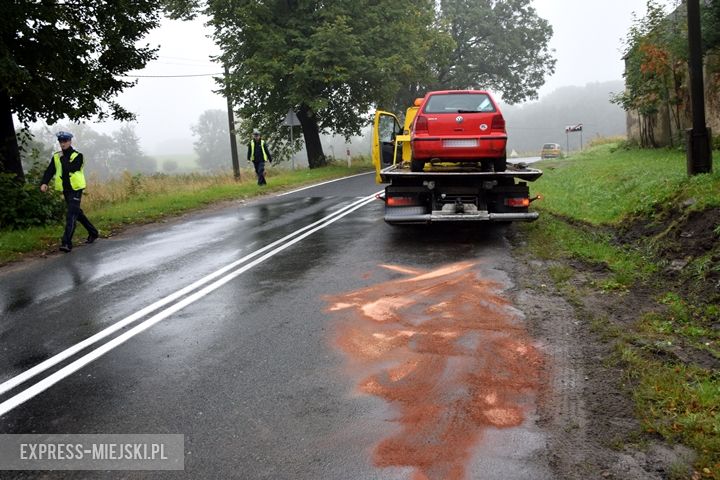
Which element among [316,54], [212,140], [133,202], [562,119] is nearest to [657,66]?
[316,54]

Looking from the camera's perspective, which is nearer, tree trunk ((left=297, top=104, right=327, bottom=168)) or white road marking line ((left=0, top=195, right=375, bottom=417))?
white road marking line ((left=0, top=195, right=375, bottom=417))

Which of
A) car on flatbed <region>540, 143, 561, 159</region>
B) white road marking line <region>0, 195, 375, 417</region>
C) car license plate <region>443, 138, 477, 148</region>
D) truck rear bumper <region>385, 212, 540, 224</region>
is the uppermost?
car on flatbed <region>540, 143, 561, 159</region>

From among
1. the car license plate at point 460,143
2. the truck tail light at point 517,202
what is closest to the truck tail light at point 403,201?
the car license plate at point 460,143

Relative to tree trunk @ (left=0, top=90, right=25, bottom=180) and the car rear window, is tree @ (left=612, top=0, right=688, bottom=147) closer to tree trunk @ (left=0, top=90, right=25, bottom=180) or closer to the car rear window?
the car rear window

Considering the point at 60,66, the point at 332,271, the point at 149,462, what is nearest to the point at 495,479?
the point at 149,462

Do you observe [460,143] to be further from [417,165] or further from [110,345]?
[110,345]

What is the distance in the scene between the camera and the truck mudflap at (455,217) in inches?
349

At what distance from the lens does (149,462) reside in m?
3.14

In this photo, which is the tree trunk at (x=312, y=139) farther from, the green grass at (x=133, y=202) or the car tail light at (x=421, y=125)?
the car tail light at (x=421, y=125)

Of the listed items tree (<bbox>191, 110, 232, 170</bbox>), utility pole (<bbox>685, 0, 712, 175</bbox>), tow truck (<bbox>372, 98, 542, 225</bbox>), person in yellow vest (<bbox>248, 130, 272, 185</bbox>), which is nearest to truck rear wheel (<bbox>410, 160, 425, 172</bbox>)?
tow truck (<bbox>372, 98, 542, 225</bbox>)

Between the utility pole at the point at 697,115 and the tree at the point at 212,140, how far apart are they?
146m

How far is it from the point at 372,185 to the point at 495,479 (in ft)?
56.0

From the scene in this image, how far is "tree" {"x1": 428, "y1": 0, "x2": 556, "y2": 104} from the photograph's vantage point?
4797cm

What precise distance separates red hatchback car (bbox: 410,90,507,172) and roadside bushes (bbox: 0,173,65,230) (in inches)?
303
